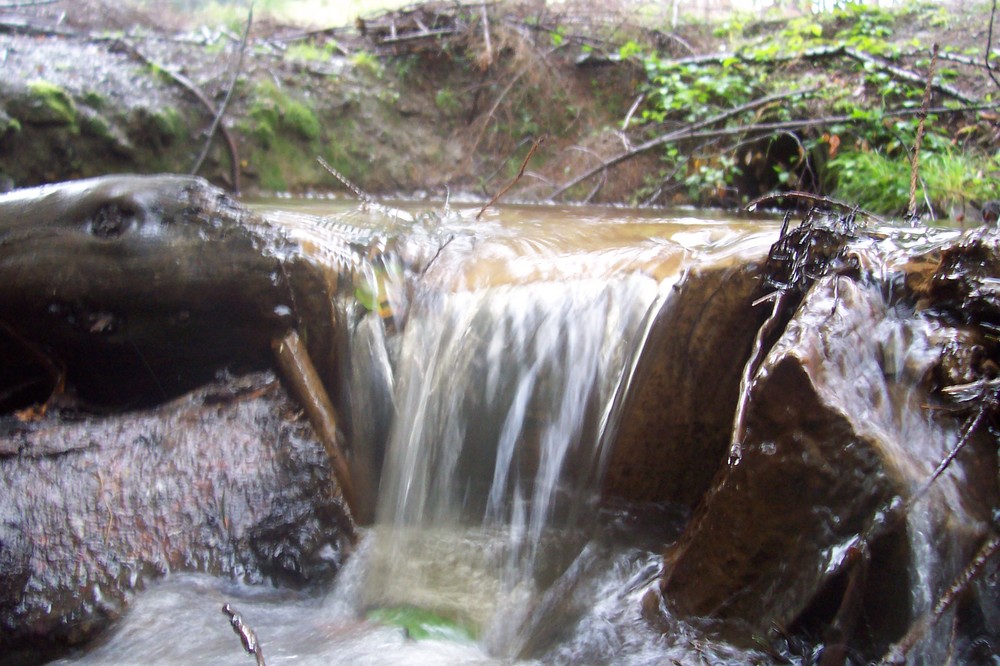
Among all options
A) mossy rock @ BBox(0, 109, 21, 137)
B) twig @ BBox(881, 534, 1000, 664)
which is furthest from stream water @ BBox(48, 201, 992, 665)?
mossy rock @ BBox(0, 109, 21, 137)

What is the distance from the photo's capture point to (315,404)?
104 inches

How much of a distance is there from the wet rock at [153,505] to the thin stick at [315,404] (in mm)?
48

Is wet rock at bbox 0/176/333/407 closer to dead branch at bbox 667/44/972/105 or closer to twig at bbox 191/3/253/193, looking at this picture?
twig at bbox 191/3/253/193

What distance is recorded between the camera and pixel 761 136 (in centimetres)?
568

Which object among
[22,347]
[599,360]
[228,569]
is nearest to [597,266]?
[599,360]

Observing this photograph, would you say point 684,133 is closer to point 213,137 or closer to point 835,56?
point 835,56

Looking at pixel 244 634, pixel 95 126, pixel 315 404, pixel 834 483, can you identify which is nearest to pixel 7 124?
pixel 95 126

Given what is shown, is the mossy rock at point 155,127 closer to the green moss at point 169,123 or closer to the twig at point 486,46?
the green moss at point 169,123

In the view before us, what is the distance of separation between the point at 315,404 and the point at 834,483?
5.93 ft

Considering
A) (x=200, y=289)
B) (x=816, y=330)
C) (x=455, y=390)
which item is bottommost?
(x=455, y=390)

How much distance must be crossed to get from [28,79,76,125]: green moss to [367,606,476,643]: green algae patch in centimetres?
506

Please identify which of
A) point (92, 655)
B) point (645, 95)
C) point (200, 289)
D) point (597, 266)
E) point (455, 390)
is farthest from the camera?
point (645, 95)

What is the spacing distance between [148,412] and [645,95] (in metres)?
5.88

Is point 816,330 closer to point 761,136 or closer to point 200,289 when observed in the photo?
point 200,289
